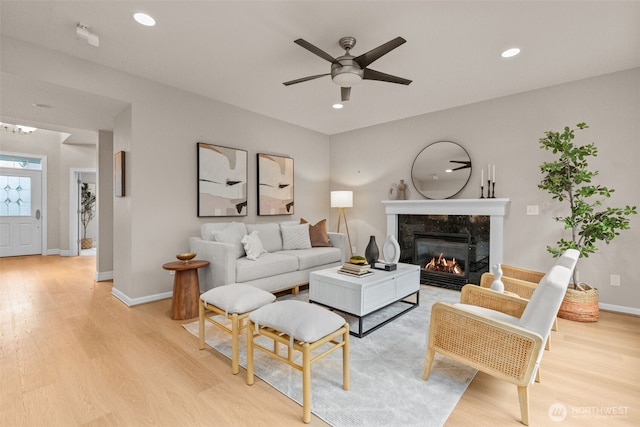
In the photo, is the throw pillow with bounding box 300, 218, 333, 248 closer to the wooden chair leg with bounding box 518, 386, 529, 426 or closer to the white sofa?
the white sofa

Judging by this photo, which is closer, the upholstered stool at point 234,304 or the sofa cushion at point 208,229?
the upholstered stool at point 234,304

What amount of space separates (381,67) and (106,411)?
11.7ft

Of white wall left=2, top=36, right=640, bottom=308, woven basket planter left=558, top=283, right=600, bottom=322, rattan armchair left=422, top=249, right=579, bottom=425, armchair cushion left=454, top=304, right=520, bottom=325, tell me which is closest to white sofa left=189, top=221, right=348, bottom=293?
white wall left=2, top=36, right=640, bottom=308

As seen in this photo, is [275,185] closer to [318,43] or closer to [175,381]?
[318,43]

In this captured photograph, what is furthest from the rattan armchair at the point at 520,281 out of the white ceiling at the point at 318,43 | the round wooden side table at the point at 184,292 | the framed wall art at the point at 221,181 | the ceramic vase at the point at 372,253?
the framed wall art at the point at 221,181

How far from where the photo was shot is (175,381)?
1.90 metres

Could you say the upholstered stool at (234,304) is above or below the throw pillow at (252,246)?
below

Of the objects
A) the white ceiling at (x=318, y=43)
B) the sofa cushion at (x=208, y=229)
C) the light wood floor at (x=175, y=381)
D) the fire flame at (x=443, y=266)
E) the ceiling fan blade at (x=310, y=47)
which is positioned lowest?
the light wood floor at (x=175, y=381)

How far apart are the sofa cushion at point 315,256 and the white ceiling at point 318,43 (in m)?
2.16

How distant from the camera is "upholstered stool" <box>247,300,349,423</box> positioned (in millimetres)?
1580

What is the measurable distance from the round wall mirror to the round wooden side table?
3.47 metres

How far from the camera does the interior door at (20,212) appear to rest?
244 inches

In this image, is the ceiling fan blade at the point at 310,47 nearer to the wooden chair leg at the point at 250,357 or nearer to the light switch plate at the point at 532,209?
the wooden chair leg at the point at 250,357

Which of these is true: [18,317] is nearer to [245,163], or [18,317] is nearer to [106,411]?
[106,411]
